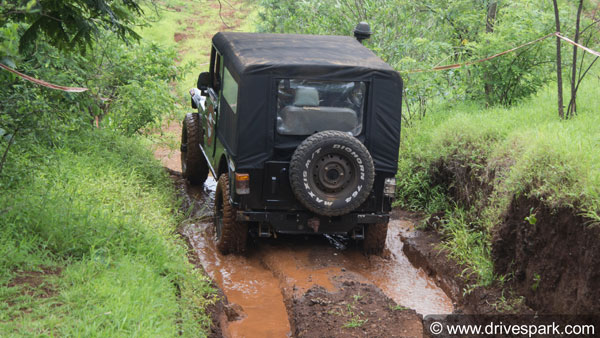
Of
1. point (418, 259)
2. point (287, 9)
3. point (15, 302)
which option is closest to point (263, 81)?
point (418, 259)

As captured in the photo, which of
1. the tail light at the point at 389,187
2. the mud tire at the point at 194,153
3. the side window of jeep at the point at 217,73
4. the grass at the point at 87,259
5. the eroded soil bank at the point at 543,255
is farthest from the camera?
the mud tire at the point at 194,153

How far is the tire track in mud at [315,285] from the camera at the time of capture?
550 cm

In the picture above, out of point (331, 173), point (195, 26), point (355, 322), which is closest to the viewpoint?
point (355, 322)

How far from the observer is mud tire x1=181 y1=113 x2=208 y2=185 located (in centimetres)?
932

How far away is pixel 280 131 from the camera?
6.70 meters

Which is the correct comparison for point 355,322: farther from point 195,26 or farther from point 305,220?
point 195,26

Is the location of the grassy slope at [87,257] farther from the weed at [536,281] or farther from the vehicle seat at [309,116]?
the weed at [536,281]

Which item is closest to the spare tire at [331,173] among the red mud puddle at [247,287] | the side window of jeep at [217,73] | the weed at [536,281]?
the red mud puddle at [247,287]

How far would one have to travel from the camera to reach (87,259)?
507 cm

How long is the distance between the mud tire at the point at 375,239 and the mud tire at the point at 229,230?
129 cm

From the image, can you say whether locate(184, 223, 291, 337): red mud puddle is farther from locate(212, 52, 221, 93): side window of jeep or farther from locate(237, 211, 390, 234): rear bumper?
locate(212, 52, 221, 93): side window of jeep

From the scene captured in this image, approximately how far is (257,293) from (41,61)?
321 centimetres

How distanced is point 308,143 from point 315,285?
131 centimetres

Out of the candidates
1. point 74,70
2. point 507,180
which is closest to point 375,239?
point 507,180
